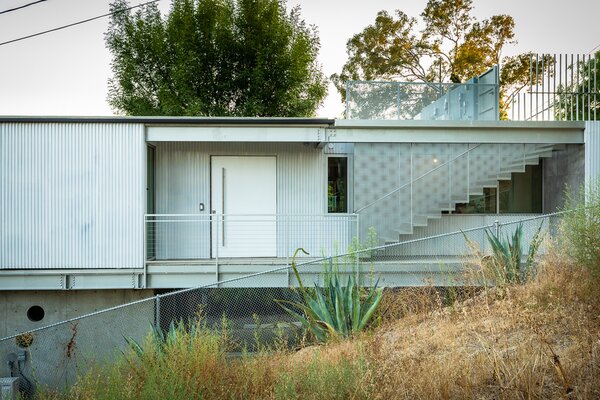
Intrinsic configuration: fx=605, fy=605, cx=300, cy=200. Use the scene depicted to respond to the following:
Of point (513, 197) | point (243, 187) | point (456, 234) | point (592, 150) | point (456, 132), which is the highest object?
point (456, 132)

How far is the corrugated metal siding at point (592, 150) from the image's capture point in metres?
13.4

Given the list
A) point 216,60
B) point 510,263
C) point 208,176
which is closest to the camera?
point 510,263

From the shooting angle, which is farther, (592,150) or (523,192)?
(523,192)

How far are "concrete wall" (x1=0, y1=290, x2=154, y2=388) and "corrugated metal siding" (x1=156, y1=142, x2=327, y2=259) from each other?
2.42 m

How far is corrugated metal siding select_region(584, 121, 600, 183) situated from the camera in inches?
527

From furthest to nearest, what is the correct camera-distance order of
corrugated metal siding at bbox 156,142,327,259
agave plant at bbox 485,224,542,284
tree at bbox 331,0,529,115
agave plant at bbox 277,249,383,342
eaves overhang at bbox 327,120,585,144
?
tree at bbox 331,0,529,115 → corrugated metal siding at bbox 156,142,327,259 → eaves overhang at bbox 327,120,585,144 → agave plant at bbox 485,224,542,284 → agave plant at bbox 277,249,383,342

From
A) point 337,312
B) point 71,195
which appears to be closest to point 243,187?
point 71,195

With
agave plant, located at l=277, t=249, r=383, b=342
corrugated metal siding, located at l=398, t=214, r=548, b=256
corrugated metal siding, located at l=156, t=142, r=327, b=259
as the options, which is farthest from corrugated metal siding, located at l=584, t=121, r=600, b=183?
agave plant, located at l=277, t=249, r=383, b=342

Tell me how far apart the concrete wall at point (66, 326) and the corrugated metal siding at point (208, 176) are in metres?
2.42

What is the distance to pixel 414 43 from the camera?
3158 cm

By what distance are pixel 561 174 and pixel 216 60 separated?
1656cm

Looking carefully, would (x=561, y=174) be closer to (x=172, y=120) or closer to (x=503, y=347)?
(x=172, y=120)

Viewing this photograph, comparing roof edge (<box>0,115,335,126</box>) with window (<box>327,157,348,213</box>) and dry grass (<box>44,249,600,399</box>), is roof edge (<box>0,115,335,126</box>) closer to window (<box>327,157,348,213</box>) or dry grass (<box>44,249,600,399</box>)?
window (<box>327,157,348,213</box>)

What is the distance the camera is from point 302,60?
1051 inches
